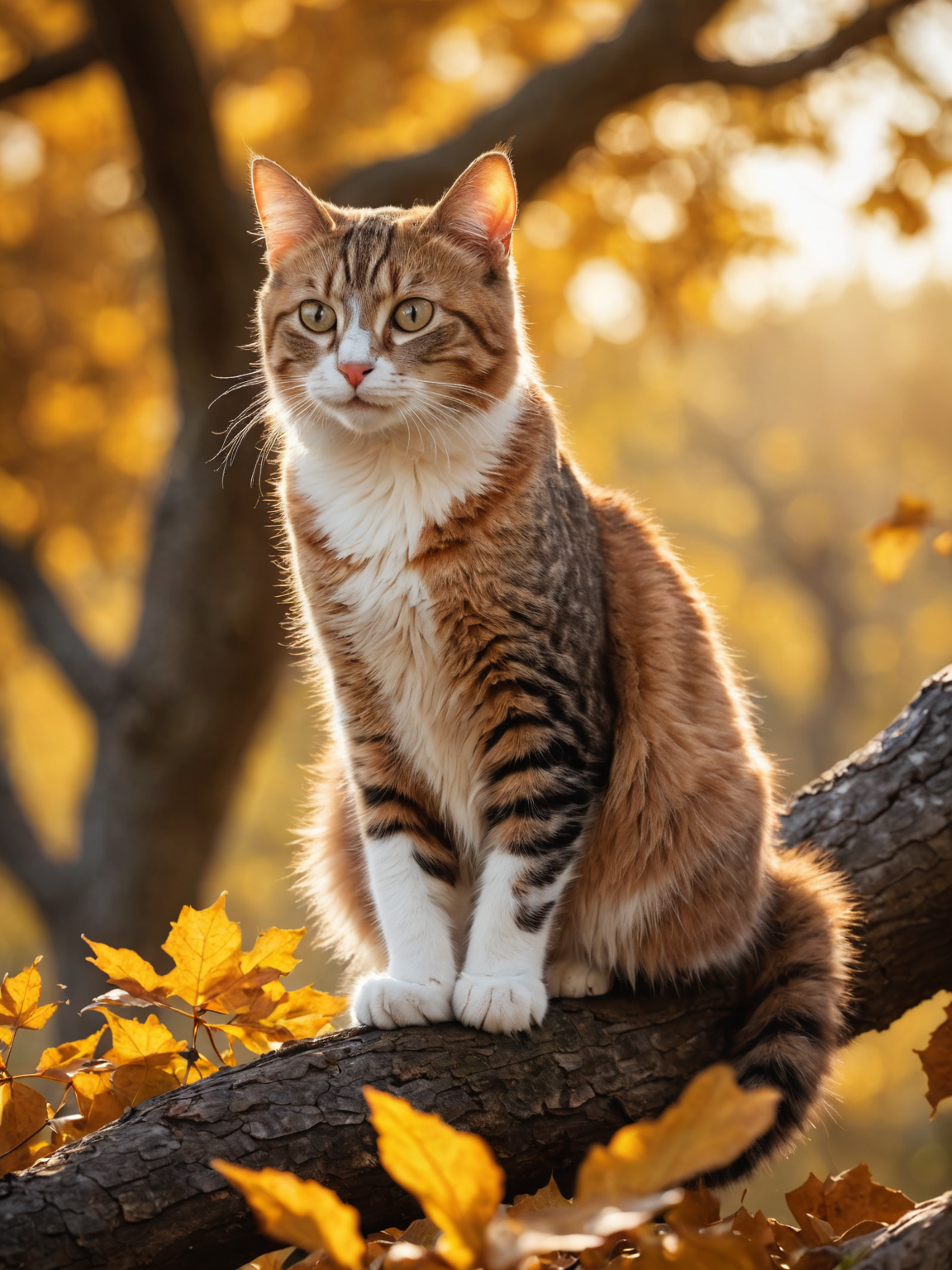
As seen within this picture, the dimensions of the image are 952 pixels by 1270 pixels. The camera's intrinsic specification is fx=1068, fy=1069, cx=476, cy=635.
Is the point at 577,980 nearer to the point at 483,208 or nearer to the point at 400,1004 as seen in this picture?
the point at 400,1004

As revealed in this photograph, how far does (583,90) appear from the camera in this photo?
3.97 m

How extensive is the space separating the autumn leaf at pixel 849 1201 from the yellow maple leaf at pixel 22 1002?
3.23ft

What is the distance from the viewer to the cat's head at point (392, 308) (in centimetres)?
190

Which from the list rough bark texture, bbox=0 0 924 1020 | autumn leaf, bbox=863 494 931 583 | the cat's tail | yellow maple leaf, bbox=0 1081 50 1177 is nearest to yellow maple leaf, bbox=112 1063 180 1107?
yellow maple leaf, bbox=0 1081 50 1177

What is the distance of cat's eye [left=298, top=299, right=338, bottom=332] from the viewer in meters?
2.02

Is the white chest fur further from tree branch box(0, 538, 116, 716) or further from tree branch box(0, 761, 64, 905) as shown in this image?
tree branch box(0, 761, 64, 905)

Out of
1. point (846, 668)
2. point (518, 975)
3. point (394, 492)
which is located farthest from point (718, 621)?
point (846, 668)

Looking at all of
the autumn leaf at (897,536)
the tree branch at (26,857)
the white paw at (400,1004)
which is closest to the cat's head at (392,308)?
the autumn leaf at (897,536)

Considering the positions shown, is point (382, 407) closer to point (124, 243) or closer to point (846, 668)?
point (124, 243)

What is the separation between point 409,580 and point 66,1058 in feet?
2.99

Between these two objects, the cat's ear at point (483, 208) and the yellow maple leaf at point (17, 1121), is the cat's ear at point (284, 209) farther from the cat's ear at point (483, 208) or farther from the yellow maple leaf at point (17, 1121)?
the yellow maple leaf at point (17, 1121)

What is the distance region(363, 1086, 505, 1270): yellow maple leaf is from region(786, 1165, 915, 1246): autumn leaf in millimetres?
749

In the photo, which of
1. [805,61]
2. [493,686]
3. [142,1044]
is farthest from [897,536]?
[805,61]

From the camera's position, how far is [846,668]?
16.6 meters
